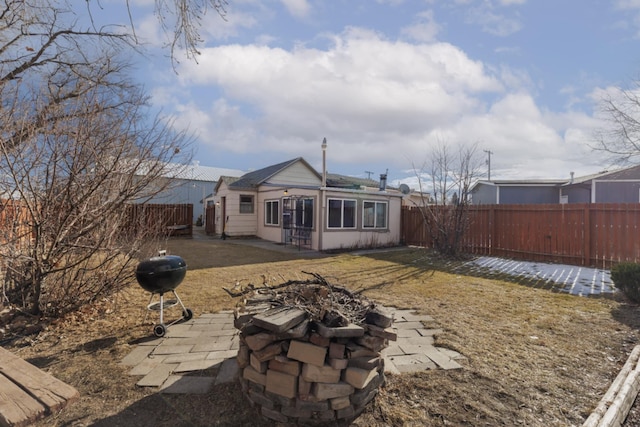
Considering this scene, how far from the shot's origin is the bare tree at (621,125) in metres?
8.61

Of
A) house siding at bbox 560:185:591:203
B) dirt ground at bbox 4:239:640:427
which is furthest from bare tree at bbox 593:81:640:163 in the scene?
house siding at bbox 560:185:591:203

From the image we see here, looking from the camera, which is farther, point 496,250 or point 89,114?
point 496,250

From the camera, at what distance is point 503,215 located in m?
10.4

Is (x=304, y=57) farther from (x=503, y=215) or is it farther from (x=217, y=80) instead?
(x=503, y=215)

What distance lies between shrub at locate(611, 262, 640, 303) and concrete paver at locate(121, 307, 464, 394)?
12.9ft

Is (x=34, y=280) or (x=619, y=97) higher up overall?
(x=619, y=97)

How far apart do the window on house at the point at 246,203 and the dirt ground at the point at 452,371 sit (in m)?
9.62

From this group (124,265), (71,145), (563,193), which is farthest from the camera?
(563,193)

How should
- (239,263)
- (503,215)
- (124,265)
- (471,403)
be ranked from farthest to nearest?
(503,215) → (239,263) → (124,265) → (471,403)

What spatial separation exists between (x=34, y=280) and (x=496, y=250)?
11697mm

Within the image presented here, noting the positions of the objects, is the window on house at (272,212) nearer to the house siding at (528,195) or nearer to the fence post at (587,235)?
the fence post at (587,235)

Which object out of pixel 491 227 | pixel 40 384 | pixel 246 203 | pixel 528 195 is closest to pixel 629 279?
pixel 491 227

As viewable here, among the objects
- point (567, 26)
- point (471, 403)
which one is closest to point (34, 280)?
point (471, 403)

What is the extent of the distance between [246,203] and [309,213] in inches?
196
